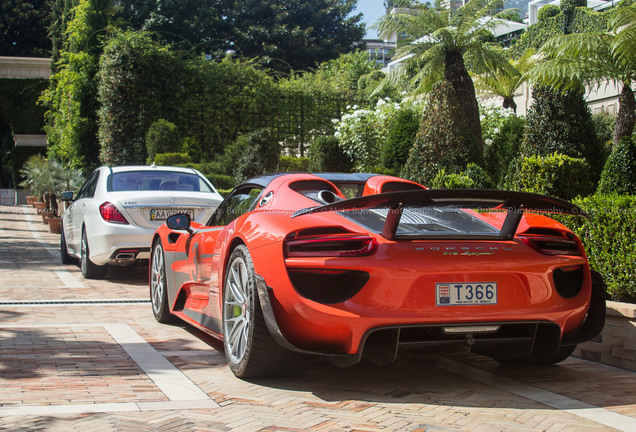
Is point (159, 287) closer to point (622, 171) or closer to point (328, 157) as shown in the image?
point (622, 171)

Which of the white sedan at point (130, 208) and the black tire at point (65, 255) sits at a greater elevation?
the white sedan at point (130, 208)

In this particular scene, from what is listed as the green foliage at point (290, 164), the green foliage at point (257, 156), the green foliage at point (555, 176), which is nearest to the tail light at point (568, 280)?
the green foliage at point (555, 176)

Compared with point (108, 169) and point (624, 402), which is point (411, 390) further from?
point (108, 169)

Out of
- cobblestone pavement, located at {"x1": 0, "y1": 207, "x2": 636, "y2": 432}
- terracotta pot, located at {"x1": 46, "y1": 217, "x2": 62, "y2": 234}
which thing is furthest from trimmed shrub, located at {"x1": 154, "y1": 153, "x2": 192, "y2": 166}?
cobblestone pavement, located at {"x1": 0, "y1": 207, "x2": 636, "y2": 432}

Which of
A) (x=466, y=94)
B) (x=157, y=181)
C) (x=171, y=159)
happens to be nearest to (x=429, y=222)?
(x=157, y=181)

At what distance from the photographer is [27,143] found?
1593 inches

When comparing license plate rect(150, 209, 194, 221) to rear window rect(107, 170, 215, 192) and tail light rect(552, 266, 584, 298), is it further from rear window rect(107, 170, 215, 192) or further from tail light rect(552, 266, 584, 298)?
tail light rect(552, 266, 584, 298)

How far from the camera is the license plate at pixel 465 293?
3906 mm

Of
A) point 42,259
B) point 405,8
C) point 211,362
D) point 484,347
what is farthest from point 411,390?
point 405,8

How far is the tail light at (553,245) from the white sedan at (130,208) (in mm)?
5130

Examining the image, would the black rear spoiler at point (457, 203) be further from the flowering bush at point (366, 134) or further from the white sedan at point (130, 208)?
the flowering bush at point (366, 134)

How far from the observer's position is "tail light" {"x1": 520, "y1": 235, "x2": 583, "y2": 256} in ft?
13.8

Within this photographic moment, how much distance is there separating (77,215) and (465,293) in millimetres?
7836

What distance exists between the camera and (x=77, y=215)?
10.5 metres
